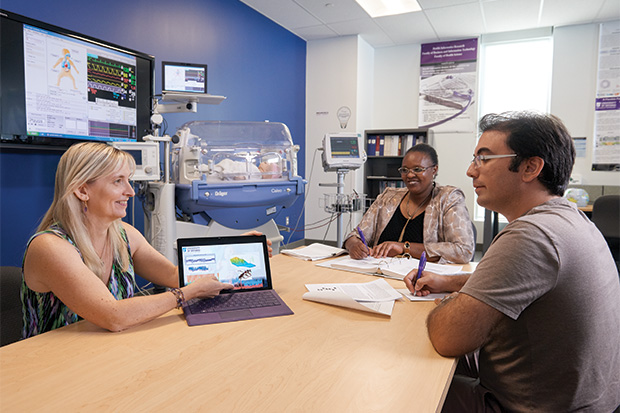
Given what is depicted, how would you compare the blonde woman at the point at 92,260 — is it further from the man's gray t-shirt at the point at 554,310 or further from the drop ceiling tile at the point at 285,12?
the drop ceiling tile at the point at 285,12

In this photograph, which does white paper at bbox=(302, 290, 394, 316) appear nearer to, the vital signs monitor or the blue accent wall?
the blue accent wall

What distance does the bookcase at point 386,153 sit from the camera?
18.9 ft

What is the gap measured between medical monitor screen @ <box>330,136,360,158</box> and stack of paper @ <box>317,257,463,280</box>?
1816mm

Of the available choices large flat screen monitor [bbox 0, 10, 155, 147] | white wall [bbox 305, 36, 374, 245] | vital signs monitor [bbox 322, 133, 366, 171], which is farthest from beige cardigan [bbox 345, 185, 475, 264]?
white wall [bbox 305, 36, 374, 245]

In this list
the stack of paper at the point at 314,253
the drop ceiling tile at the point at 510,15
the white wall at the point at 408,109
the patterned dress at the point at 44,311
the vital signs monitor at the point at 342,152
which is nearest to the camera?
the patterned dress at the point at 44,311

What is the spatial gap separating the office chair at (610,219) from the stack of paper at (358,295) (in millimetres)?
3200

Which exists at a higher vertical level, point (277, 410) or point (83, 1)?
point (83, 1)

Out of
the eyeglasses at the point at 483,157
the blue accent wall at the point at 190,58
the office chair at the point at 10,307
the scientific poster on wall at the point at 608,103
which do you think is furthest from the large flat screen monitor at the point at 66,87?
the scientific poster on wall at the point at 608,103

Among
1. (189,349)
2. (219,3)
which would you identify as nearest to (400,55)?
(219,3)

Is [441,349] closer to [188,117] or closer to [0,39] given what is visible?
[0,39]

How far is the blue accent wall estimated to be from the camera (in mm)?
2609

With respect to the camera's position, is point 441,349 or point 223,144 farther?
point 223,144

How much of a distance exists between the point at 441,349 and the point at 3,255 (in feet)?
8.72

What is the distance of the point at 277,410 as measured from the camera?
0.77 metres
